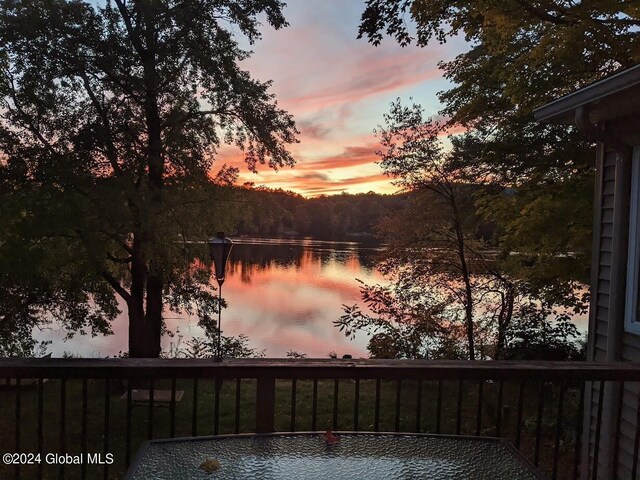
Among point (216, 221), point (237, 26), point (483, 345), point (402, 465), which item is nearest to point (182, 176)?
point (216, 221)

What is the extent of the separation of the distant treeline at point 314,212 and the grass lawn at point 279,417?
3938 millimetres

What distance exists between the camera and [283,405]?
25.8ft

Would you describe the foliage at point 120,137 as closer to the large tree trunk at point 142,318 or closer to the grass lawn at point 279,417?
the large tree trunk at point 142,318

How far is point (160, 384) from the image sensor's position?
10.1 meters

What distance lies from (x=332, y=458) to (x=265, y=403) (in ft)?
1.93

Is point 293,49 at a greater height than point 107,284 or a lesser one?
greater

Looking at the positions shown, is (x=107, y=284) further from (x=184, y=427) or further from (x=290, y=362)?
(x=290, y=362)

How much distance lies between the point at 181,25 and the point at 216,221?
12.7 ft

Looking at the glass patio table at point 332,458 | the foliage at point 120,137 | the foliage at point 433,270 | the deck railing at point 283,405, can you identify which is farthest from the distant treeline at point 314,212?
the glass patio table at point 332,458

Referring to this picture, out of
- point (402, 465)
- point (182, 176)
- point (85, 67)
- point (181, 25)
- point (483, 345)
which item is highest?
point (181, 25)

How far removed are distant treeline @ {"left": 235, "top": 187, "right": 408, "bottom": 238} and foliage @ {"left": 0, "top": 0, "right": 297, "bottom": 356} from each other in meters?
0.79

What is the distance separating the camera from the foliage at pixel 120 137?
8.20 m

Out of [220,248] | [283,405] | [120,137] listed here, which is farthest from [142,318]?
[220,248]

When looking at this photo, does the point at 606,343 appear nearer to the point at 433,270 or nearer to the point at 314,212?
the point at 433,270
